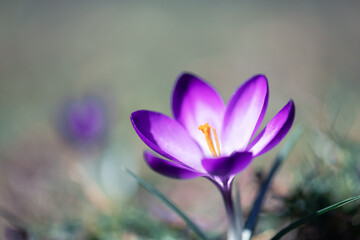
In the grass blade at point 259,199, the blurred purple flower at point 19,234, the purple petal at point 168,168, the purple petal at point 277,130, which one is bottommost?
the blurred purple flower at point 19,234

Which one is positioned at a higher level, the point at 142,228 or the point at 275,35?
the point at 275,35

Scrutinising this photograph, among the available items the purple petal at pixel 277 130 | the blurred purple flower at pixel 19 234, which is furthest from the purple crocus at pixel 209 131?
the blurred purple flower at pixel 19 234

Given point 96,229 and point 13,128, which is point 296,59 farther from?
point 96,229

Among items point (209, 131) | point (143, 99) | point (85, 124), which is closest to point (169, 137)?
point (209, 131)

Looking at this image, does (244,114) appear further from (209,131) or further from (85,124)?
(85,124)

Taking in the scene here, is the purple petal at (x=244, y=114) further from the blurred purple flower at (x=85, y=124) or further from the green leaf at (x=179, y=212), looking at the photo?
the blurred purple flower at (x=85, y=124)

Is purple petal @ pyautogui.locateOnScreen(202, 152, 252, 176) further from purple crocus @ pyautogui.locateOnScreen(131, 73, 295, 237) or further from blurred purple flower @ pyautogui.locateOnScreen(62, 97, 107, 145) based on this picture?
blurred purple flower @ pyautogui.locateOnScreen(62, 97, 107, 145)

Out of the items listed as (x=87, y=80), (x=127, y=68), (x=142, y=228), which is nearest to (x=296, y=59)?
(x=127, y=68)
